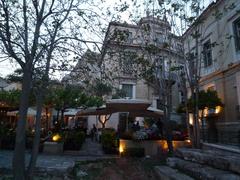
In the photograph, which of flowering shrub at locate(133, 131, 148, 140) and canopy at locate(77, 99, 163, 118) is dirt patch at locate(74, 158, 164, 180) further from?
canopy at locate(77, 99, 163, 118)

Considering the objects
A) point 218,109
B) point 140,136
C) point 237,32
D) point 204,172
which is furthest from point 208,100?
point 204,172

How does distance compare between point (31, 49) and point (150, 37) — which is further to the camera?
point (150, 37)

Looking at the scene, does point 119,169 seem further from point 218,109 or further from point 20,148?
point 218,109

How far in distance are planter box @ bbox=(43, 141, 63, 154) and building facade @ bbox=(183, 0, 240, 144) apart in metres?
7.99

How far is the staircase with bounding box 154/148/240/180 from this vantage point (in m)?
5.71

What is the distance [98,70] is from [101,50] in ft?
2.14

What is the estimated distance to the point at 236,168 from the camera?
18.5ft

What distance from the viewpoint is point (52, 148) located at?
465 inches

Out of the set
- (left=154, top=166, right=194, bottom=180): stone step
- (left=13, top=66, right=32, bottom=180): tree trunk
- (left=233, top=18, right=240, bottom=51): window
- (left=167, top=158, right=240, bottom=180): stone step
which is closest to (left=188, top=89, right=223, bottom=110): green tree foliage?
(left=233, top=18, right=240, bottom=51): window

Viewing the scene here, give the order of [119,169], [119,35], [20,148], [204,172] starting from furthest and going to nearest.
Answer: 1. [119,169]
2. [119,35]
3. [204,172]
4. [20,148]

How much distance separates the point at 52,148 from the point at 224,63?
1079cm

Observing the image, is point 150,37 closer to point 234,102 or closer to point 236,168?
point 234,102

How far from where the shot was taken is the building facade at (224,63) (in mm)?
13422

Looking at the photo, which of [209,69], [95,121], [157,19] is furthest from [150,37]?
[95,121]
